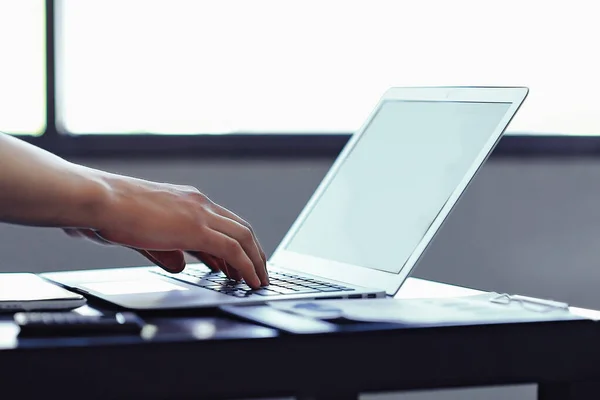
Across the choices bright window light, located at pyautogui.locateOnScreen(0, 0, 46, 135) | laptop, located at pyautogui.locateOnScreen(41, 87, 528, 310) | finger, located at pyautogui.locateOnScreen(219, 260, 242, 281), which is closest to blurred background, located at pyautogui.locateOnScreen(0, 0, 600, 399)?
bright window light, located at pyautogui.locateOnScreen(0, 0, 46, 135)

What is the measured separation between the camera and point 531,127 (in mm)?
2383

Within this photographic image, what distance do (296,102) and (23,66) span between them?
24.4 inches

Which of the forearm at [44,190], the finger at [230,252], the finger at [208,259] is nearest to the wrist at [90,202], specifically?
the forearm at [44,190]

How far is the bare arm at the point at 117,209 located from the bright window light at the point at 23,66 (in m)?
1.11

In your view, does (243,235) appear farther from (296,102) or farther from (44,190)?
(296,102)

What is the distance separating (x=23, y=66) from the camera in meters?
2.06

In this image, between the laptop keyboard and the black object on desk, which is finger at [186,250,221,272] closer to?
the laptop keyboard

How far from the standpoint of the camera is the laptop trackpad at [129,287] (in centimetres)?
100

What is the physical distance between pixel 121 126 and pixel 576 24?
1187 mm

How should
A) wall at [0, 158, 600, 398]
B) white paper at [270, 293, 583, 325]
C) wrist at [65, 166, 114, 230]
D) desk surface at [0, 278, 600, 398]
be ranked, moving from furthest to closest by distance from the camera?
wall at [0, 158, 600, 398]
wrist at [65, 166, 114, 230]
white paper at [270, 293, 583, 325]
desk surface at [0, 278, 600, 398]

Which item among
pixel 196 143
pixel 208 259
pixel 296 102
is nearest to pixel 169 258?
pixel 208 259

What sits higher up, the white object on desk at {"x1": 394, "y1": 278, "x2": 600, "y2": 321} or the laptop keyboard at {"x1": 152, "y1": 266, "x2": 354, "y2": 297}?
the white object on desk at {"x1": 394, "y1": 278, "x2": 600, "y2": 321}

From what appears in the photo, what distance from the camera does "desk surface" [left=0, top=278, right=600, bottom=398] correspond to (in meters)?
0.70

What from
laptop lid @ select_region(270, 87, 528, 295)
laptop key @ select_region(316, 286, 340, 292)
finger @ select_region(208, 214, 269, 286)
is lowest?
finger @ select_region(208, 214, 269, 286)
